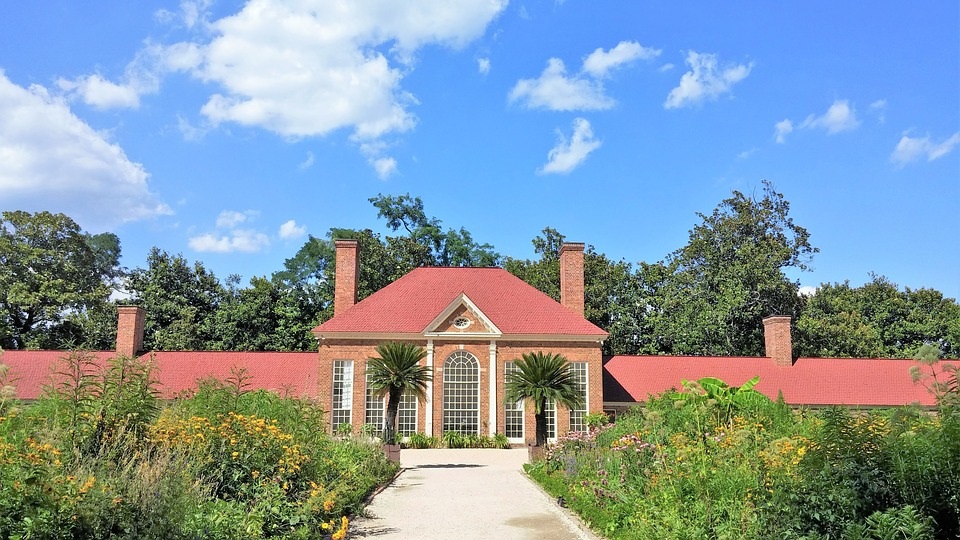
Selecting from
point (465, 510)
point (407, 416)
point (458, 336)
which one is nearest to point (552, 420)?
point (458, 336)

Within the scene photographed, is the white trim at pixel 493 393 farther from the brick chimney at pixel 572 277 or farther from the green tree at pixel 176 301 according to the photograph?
the green tree at pixel 176 301

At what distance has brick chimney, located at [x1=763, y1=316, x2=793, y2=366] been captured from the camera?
33.1 m

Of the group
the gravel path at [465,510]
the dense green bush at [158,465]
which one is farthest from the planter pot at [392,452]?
the dense green bush at [158,465]

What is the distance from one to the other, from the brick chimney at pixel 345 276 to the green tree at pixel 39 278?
19557 millimetres

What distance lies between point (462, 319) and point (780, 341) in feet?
49.4

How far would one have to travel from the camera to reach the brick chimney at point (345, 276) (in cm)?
3212

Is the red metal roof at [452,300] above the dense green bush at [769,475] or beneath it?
above

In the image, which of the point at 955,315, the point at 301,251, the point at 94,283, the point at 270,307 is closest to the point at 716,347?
the point at 955,315

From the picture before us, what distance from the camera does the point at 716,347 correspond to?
3978 cm

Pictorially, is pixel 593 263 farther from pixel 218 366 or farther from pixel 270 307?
pixel 218 366

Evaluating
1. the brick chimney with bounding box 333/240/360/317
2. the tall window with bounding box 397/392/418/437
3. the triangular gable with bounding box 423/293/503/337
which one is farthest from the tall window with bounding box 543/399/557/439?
the brick chimney with bounding box 333/240/360/317

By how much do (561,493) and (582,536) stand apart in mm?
3391

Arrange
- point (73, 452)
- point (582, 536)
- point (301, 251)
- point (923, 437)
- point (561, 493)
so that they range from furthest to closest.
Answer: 1. point (301, 251)
2. point (561, 493)
3. point (582, 536)
4. point (73, 452)
5. point (923, 437)

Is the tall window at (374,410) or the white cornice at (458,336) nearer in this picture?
the tall window at (374,410)
